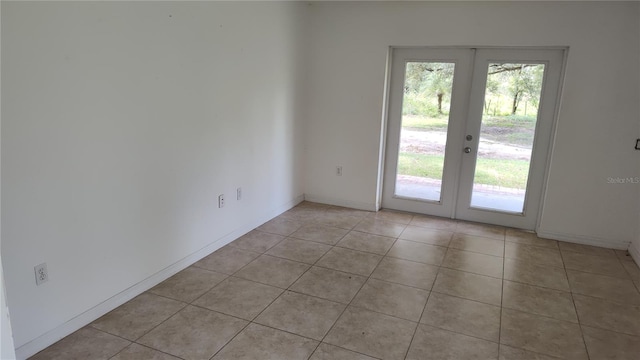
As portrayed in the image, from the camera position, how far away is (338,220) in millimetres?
4402

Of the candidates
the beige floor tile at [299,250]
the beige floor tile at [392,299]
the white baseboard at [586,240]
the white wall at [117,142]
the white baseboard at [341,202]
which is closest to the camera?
the white wall at [117,142]

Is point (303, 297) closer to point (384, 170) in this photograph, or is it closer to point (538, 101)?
point (384, 170)

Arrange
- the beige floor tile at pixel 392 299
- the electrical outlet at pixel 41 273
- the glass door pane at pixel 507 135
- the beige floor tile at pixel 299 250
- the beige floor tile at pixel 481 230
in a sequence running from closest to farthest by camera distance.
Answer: the electrical outlet at pixel 41 273, the beige floor tile at pixel 392 299, the beige floor tile at pixel 299 250, the glass door pane at pixel 507 135, the beige floor tile at pixel 481 230

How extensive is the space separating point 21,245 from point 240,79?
2102 mm

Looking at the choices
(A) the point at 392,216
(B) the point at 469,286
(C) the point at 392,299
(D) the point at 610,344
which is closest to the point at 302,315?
(C) the point at 392,299

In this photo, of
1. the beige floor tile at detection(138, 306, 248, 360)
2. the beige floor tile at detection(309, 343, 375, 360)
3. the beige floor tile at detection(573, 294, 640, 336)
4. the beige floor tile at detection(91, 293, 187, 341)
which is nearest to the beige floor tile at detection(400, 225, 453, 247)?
the beige floor tile at detection(573, 294, 640, 336)

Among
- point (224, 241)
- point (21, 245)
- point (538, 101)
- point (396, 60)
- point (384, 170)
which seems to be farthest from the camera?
point (384, 170)

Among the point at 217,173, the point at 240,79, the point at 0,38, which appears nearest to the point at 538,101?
the point at 240,79

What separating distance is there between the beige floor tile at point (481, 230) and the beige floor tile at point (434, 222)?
0.07 metres

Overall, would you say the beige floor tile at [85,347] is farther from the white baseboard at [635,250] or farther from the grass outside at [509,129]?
the white baseboard at [635,250]

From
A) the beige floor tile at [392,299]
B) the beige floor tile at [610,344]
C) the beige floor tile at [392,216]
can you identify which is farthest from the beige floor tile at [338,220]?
the beige floor tile at [610,344]

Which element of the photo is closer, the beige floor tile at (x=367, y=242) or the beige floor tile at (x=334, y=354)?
the beige floor tile at (x=334, y=354)

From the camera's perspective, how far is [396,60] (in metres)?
4.41

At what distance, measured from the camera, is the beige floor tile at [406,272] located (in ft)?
9.95
